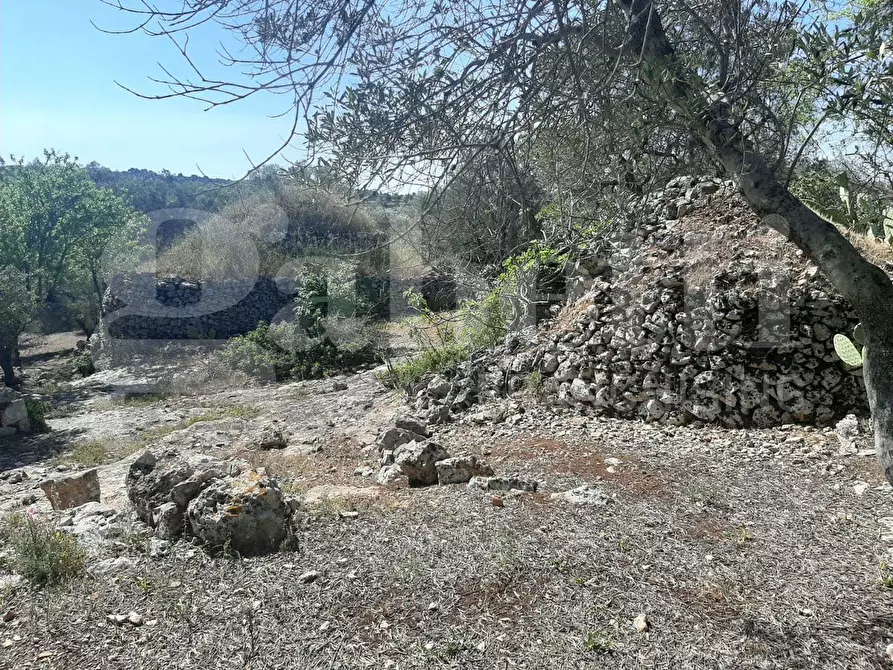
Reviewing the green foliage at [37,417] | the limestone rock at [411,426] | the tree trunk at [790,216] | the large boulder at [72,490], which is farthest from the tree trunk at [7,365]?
the tree trunk at [790,216]

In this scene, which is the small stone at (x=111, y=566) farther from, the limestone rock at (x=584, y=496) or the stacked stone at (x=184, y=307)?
the stacked stone at (x=184, y=307)

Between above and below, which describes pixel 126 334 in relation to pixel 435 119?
below

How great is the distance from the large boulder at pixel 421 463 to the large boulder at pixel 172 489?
4.04 feet

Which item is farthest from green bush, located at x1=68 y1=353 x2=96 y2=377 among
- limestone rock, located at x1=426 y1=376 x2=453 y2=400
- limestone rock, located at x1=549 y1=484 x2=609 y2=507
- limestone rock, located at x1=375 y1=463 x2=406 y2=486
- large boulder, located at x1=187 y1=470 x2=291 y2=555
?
limestone rock, located at x1=549 y1=484 x2=609 y2=507

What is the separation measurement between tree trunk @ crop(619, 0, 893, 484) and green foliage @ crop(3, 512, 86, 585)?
338 centimetres

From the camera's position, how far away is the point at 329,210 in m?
20.0

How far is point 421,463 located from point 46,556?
2236 mm

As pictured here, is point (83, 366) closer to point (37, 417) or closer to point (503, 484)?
point (37, 417)

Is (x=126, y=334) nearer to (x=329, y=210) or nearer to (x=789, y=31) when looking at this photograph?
(x=329, y=210)

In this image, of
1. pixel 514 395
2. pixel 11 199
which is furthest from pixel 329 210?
pixel 514 395

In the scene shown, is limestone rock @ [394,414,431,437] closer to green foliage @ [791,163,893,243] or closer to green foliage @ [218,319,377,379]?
green foliage @ [791,163,893,243]

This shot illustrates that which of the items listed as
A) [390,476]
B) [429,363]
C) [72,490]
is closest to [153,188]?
[429,363]

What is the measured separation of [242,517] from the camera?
9.56ft

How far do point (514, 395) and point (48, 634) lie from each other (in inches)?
190
